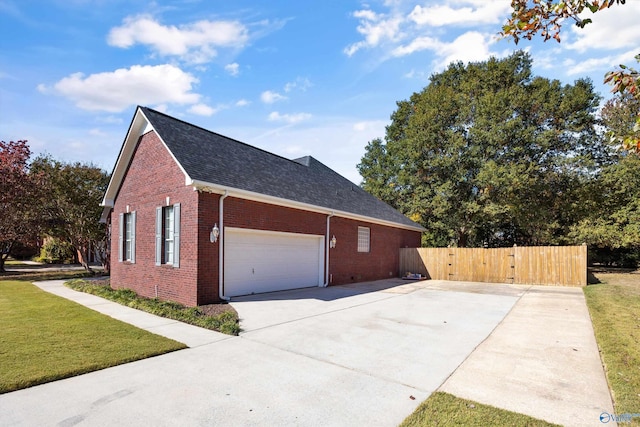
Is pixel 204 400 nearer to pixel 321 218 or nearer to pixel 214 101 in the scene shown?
pixel 321 218

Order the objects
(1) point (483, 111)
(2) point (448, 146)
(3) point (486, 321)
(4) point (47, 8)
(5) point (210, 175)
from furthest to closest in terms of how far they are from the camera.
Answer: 1. (2) point (448, 146)
2. (1) point (483, 111)
3. (5) point (210, 175)
4. (4) point (47, 8)
5. (3) point (486, 321)

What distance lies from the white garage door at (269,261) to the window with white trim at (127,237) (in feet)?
14.2

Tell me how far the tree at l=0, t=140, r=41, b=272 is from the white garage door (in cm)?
1474

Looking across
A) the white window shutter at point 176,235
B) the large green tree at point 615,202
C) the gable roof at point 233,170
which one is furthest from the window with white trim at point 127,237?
the large green tree at point 615,202

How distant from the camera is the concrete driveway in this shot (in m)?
3.53

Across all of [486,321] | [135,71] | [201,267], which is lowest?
[486,321]

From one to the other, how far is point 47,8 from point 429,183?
74.2 feet

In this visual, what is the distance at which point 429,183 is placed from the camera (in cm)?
2548

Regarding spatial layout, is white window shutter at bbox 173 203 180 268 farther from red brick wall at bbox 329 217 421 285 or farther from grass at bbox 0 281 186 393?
red brick wall at bbox 329 217 421 285

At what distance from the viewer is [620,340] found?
619cm

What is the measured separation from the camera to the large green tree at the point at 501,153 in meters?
21.7

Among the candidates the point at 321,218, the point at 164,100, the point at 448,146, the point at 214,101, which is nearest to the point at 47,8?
the point at 214,101

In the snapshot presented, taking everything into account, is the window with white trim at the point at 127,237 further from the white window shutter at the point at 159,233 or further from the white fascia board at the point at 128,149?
the white window shutter at the point at 159,233

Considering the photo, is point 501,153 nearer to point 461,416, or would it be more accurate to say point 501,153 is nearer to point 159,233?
point 159,233
